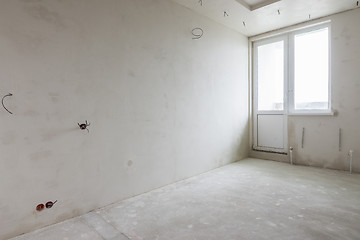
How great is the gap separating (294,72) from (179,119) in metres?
2.71

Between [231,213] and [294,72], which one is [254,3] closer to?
[294,72]

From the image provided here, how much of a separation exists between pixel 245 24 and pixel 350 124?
103 inches

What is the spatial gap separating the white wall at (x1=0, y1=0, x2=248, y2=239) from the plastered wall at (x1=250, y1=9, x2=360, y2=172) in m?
2.16

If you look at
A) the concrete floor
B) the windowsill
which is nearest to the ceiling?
the windowsill

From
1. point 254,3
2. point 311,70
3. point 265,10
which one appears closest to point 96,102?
point 254,3

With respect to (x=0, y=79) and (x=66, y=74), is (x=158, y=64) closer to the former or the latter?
(x=66, y=74)

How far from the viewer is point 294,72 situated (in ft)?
14.7

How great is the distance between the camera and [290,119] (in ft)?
15.0

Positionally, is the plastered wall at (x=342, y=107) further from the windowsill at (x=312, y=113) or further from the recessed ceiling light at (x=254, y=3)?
the recessed ceiling light at (x=254, y=3)

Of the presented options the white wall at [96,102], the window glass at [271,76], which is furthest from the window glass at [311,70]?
the white wall at [96,102]

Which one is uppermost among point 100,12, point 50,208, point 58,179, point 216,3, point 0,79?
point 216,3

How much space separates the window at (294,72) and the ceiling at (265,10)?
1.35ft

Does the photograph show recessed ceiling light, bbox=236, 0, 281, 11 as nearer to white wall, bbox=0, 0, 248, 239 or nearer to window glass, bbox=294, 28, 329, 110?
white wall, bbox=0, 0, 248, 239

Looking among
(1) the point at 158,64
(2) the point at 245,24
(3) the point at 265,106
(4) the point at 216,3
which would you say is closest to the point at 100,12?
(1) the point at 158,64
